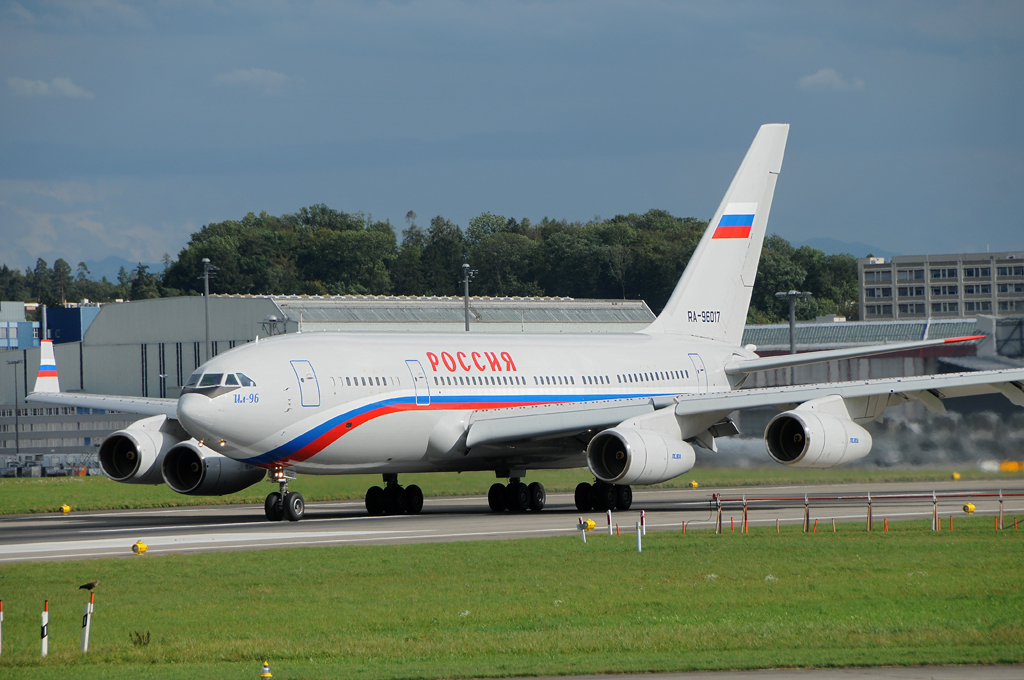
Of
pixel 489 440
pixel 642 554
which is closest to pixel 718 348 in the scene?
pixel 489 440

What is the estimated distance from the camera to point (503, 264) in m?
145

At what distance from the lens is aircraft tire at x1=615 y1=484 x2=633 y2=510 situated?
108 ft

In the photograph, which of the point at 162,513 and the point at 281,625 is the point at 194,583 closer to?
the point at 281,625

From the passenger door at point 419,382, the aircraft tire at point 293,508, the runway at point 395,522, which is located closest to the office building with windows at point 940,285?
the runway at point 395,522

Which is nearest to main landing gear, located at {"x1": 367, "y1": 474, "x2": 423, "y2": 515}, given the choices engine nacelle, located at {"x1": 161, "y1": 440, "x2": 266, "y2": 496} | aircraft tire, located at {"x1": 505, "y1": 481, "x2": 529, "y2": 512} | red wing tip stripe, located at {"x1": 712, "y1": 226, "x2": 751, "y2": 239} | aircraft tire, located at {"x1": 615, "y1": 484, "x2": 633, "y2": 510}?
aircraft tire, located at {"x1": 505, "y1": 481, "x2": 529, "y2": 512}

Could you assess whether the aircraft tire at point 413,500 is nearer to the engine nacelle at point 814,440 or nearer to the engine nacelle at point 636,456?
the engine nacelle at point 636,456

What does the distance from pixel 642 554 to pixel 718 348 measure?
64.4 ft

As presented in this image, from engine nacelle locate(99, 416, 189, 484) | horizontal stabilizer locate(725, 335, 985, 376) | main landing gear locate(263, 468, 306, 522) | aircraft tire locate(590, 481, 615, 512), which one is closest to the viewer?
main landing gear locate(263, 468, 306, 522)

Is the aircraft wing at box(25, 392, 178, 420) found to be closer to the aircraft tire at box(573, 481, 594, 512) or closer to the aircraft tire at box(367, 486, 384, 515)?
the aircraft tire at box(367, 486, 384, 515)

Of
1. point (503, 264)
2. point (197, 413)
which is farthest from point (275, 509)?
point (503, 264)

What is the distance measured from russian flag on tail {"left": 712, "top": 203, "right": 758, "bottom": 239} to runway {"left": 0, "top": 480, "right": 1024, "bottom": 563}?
8.27 meters

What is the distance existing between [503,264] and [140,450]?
113 m

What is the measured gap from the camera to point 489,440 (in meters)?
31.7

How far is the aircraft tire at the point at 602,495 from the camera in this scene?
1291 inches
